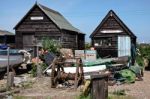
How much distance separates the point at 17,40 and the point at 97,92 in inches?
1089

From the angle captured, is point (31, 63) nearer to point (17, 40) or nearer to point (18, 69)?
point (18, 69)

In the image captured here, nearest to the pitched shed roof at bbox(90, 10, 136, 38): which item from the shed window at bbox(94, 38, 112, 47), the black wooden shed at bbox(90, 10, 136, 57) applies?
the black wooden shed at bbox(90, 10, 136, 57)

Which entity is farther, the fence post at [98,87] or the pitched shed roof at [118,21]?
the pitched shed roof at [118,21]

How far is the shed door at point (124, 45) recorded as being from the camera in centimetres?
3177

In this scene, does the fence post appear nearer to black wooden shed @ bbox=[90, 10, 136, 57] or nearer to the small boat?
the small boat

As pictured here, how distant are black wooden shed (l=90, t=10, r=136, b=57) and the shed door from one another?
716 mm

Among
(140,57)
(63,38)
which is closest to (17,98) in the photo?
(140,57)

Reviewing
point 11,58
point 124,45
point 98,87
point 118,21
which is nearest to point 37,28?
point 118,21

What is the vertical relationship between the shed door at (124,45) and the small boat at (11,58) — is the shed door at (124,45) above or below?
above

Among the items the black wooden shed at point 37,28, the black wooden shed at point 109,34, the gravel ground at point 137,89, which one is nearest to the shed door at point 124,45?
the black wooden shed at point 109,34

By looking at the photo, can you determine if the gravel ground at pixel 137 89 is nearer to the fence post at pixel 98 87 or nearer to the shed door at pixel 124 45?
the fence post at pixel 98 87

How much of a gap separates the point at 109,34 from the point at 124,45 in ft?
8.41

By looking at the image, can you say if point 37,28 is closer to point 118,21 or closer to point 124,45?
point 118,21

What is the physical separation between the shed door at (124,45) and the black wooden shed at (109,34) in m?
0.72
